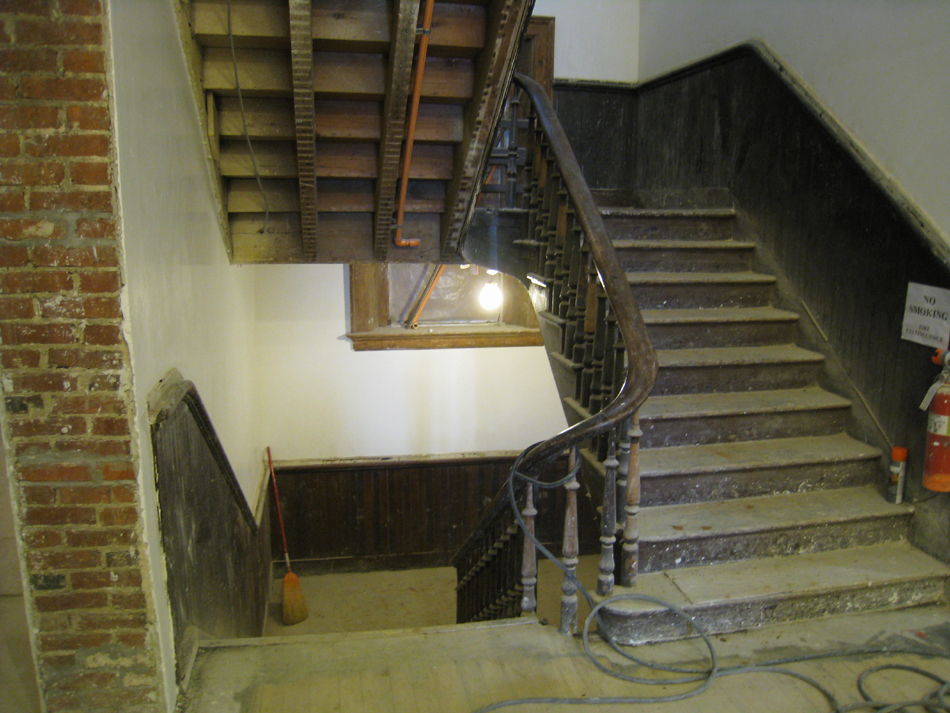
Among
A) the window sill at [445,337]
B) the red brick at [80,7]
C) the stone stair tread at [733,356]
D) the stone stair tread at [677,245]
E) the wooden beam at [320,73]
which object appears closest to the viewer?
the red brick at [80,7]

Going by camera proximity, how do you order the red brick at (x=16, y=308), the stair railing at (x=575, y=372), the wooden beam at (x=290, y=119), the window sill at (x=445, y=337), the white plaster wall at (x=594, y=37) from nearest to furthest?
1. the red brick at (x=16, y=308)
2. the stair railing at (x=575, y=372)
3. the wooden beam at (x=290, y=119)
4. the white plaster wall at (x=594, y=37)
5. the window sill at (x=445, y=337)

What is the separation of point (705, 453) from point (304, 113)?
2068 mm

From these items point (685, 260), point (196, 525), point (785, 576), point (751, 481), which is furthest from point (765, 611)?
point (196, 525)

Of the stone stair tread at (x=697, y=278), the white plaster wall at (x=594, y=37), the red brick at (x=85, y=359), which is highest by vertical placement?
the white plaster wall at (x=594, y=37)

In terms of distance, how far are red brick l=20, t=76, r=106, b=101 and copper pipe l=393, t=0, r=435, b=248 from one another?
1133 mm

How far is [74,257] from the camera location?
1.61 meters

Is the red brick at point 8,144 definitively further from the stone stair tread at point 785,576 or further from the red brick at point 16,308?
the stone stair tread at point 785,576

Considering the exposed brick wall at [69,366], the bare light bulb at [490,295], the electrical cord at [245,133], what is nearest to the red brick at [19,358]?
the exposed brick wall at [69,366]

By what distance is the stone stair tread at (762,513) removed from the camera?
7.86 feet

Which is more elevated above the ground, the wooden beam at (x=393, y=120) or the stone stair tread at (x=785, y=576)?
the wooden beam at (x=393, y=120)

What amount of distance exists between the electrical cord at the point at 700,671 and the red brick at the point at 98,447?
119 cm

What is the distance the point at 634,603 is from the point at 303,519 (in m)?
3.50

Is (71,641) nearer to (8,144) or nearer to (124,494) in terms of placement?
(124,494)

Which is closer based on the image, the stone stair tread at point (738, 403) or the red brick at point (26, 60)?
the red brick at point (26, 60)
